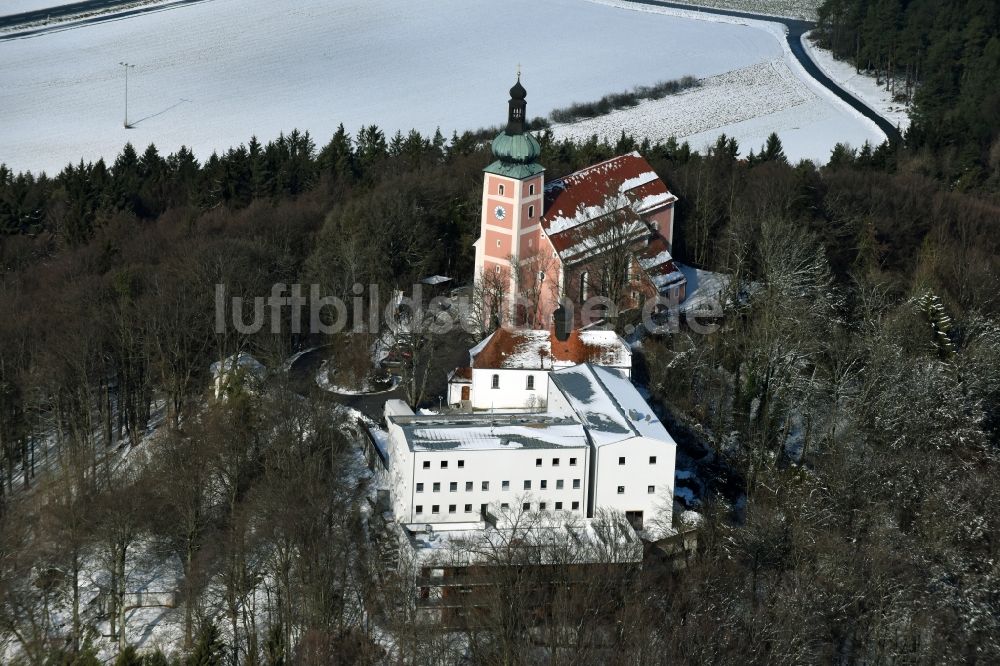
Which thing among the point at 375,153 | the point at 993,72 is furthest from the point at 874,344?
the point at 993,72

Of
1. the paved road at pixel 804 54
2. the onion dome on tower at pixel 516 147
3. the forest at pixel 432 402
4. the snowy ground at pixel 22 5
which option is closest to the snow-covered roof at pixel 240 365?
the forest at pixel 432 402

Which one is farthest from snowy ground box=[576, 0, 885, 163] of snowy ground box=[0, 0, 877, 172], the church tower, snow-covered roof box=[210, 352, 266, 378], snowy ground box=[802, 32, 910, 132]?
snow-covered roof box=[210, 352, 266, 378]

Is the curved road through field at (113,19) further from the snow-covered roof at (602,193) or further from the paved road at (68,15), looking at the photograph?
the snow-covered roof at (602,193)

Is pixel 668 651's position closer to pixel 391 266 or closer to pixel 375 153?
pixel 391 266

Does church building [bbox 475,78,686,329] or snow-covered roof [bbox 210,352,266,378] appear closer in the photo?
snow-covered roof [bbox 210,352,266,378]

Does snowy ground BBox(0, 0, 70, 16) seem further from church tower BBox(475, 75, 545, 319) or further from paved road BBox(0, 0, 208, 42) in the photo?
church tower BBox(475, 75, 545, 319)

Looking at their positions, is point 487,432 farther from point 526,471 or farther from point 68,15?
point 68,15
